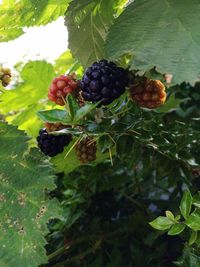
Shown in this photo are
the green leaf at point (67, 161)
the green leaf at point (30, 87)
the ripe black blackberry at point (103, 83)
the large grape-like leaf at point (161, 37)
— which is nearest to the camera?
the large grape-like leaf at point (161, 37)

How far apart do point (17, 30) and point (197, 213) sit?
2.04ft

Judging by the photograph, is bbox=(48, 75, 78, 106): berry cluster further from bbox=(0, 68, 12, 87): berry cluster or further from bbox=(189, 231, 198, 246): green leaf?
bbox=(189, 231, 198, 246): green leaf

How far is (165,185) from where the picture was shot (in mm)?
1625

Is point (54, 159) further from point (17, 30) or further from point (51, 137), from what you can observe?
point (17, 30)

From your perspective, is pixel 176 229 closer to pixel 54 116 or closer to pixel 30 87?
pixel 54 116

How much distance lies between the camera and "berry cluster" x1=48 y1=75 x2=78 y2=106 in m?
1.05

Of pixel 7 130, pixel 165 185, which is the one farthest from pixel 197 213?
pixel 165 185

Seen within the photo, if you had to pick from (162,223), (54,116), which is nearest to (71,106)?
(54,116)

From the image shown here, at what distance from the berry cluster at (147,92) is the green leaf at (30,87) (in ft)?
1.32

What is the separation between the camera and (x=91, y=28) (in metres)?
1.14

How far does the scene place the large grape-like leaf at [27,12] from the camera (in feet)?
3.85

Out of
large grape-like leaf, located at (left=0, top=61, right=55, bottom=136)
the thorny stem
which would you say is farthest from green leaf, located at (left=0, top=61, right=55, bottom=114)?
the thorny stem

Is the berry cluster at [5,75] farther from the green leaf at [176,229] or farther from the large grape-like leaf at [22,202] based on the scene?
the green leaf at [176,229]

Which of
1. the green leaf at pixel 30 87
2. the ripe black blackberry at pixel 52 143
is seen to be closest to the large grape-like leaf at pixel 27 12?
the green leaf at pixel 30 87
